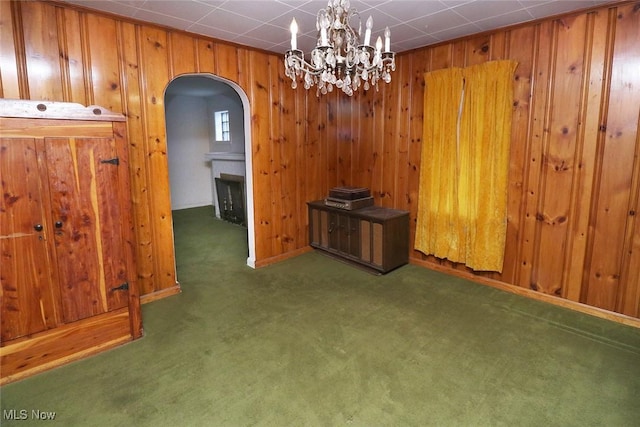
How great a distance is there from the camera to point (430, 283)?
3.64m

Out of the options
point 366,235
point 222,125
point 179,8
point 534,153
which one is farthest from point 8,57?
point 222,125

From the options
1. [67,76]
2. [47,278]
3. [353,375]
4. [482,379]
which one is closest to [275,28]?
[67,76]

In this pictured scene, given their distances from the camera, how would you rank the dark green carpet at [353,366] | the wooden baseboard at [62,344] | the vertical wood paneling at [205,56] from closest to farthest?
1. the dark green carpet at [353,366]
2. the wooden baseboard at [62,344]
3. the vertical wood paneling at [205,56]

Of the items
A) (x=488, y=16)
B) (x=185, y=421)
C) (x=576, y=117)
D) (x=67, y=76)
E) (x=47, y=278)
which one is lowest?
(x=185, y=421)

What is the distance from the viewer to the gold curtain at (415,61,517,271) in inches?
130

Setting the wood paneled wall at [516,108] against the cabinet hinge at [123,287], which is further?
the wood paneled wall at [516,108]

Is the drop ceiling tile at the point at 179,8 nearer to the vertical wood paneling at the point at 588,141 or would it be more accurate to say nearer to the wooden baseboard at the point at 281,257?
the wooden baseboard at the point at 281,257

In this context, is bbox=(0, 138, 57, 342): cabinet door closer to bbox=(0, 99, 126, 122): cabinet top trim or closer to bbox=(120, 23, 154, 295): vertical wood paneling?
bbox=(0, 99, 126, 122): cabinet top trim

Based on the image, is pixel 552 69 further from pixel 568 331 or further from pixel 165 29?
pixel 165 29

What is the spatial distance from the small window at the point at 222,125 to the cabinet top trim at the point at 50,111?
4933 millimetres

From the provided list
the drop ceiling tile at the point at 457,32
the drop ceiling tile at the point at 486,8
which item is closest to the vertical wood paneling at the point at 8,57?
the drop ceiling tile at the point at 486,8

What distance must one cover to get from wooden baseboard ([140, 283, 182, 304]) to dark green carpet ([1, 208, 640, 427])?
0.31 feet

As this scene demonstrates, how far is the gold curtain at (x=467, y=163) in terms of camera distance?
331 centimetres

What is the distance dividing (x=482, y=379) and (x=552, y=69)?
2.67 metres
